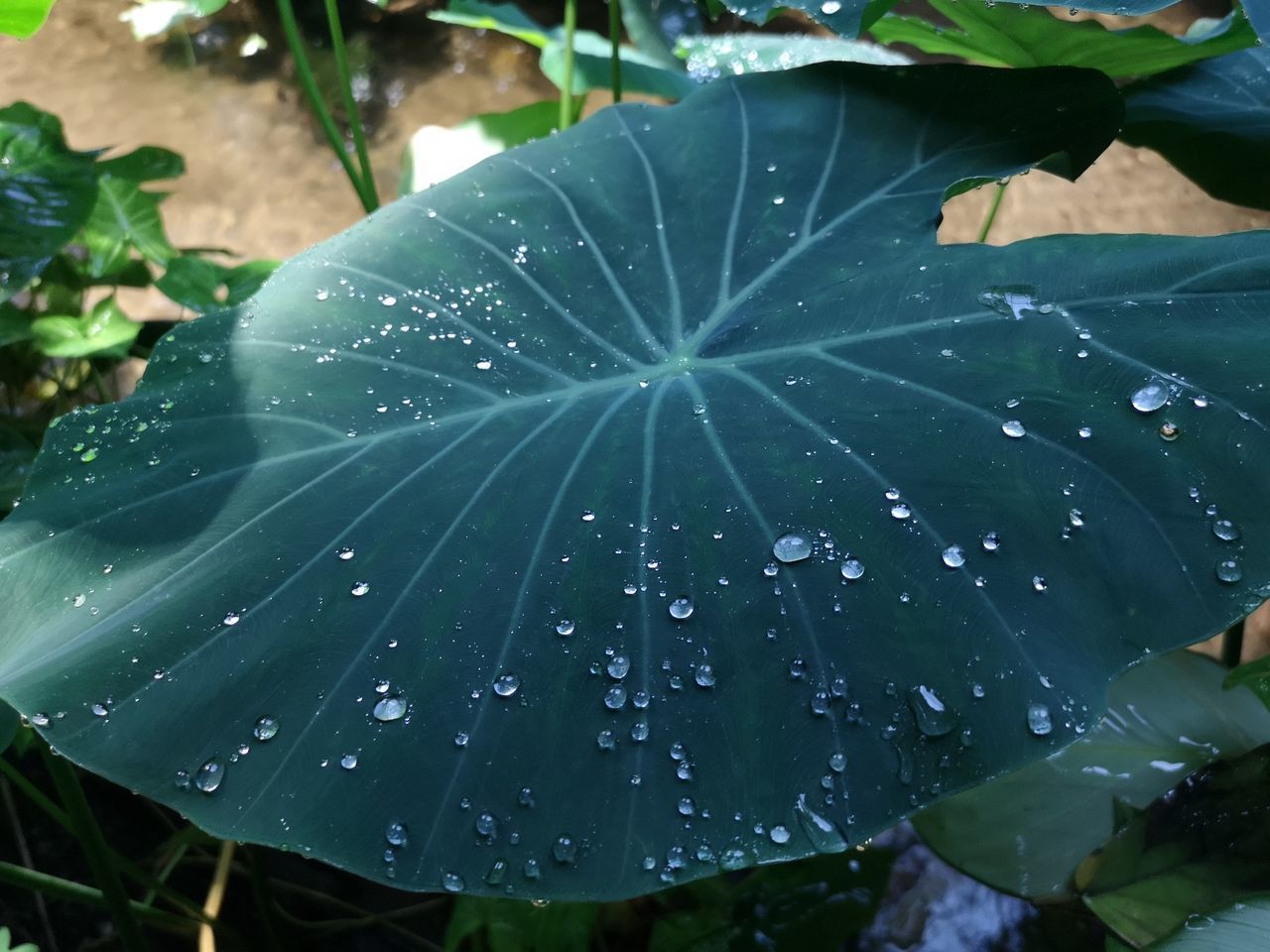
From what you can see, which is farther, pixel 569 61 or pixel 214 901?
pixel 569 61

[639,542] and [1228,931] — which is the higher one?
[639,542]

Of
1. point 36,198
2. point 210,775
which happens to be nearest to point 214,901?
point 210,775

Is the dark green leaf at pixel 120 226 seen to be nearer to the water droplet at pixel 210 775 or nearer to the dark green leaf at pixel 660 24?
the water droplet at pixel 210 775

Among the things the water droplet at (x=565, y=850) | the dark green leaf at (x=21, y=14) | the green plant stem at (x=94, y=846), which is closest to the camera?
the water droplet at (x=565, y=850)

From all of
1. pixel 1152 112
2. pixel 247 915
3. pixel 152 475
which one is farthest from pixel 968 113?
pixel 247 915

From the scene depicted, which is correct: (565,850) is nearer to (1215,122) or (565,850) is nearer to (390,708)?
(390,708)

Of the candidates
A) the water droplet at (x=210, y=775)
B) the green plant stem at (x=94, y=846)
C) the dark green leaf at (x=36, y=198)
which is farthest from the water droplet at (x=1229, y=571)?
the dark green leaf at (x=36, y=198)

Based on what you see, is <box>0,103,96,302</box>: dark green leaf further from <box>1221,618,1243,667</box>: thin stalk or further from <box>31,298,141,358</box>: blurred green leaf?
<box>1221,618,1243,667</box>: thin stalk

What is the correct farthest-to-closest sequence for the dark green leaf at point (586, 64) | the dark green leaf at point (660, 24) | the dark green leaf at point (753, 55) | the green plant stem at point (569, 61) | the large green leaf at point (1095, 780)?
the dark green leaf at point (660, 24)
the dark green leaf at point (586, 64)
the green plant stem at point (569, 61)
the dark green leaf at point (753, 55)
the large green leaf at point (1095, 780)
